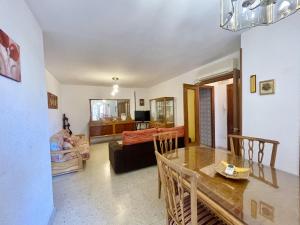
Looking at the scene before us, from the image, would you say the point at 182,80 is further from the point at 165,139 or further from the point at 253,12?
the point at 253,12

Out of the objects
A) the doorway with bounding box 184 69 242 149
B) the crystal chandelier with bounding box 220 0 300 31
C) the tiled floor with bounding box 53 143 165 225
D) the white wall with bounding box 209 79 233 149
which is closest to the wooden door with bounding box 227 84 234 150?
the doorway with bounding box 184 69 242 149

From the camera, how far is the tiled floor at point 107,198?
184cm

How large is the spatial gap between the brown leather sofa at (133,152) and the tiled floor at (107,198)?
5.7 inches

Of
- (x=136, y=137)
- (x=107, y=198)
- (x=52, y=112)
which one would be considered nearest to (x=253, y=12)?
(x=136, y=137)

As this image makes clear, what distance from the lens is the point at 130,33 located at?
215cm

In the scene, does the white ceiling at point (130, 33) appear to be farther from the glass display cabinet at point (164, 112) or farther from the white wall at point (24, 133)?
the glass display cabinet at point (164, 112)

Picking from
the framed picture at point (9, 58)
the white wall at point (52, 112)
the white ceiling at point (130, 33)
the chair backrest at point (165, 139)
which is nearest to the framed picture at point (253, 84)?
the white ceiling at point (130, 33)

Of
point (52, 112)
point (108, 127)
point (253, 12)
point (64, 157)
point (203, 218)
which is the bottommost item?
point (64, 157)

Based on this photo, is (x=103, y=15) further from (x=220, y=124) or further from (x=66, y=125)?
(x=66, y=125)

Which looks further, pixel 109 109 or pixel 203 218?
pixel 109 109

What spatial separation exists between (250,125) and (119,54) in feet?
8.27

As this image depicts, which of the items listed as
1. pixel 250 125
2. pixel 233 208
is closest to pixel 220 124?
pixel 250 125

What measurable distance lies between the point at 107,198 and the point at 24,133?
151 centimetres

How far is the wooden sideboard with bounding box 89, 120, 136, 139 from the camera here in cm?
590
